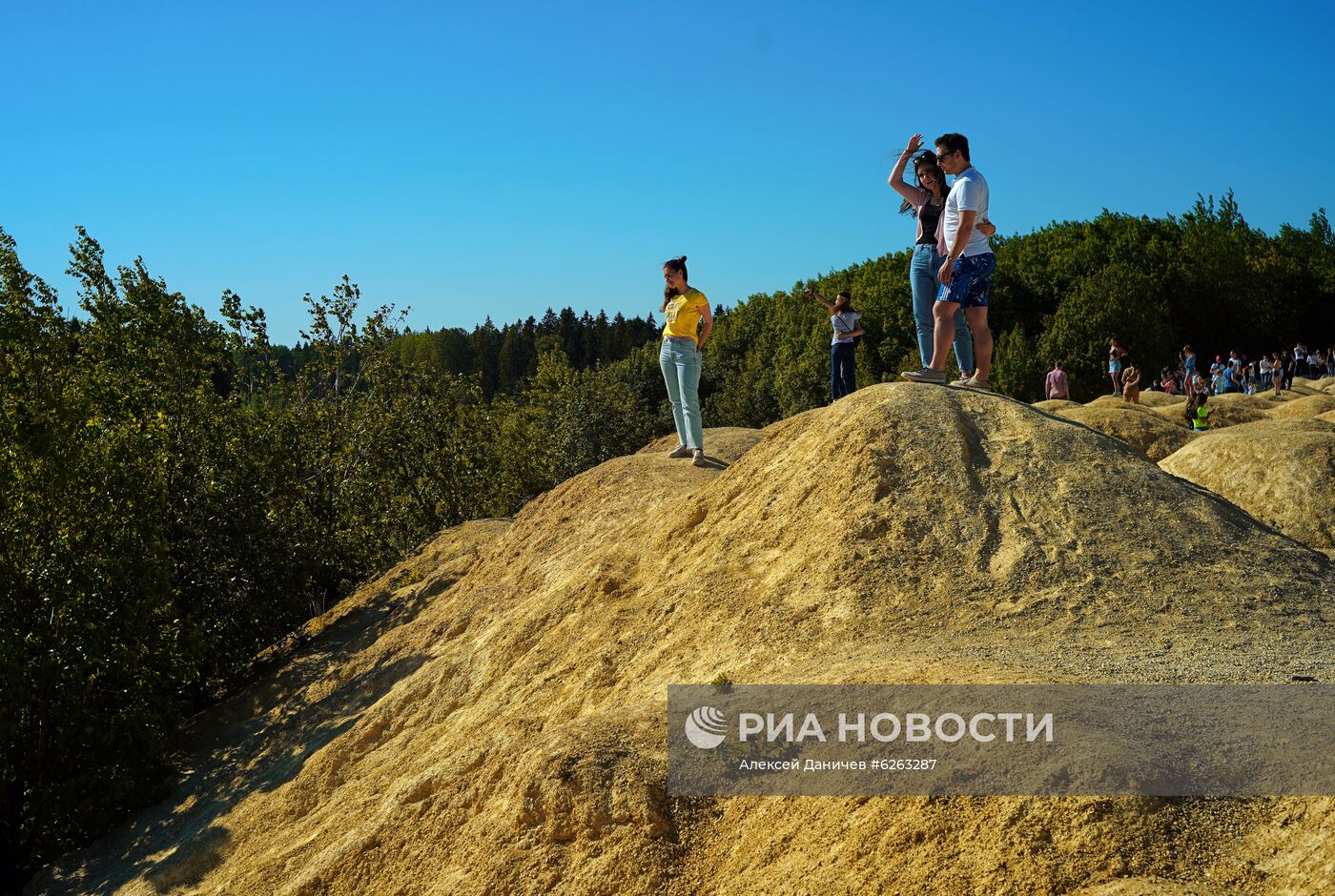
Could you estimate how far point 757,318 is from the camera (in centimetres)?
7588

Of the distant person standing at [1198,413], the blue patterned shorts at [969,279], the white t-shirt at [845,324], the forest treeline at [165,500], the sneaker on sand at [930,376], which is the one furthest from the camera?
the distant person standing at [1198,413]

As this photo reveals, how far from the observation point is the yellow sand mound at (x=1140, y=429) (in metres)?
18.6

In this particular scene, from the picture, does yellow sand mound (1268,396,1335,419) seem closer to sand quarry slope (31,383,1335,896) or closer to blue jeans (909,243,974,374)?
blue jeans (909,243,974,374)

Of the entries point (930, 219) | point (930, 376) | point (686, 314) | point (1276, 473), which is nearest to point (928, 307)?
point (930, 376)

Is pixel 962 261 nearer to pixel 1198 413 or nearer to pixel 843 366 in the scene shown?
pixel 843 366

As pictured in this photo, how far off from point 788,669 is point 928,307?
410 cm

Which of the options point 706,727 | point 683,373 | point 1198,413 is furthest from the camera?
point 1198,413

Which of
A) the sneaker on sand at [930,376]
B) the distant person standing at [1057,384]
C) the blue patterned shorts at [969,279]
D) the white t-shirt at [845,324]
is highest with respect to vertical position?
the white t-shirt at [845,324]

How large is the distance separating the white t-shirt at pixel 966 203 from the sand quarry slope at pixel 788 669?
139 cm

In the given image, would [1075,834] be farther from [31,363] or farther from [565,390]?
[565,390]

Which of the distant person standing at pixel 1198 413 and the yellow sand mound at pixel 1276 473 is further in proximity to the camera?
the distant person standing at pixel 1198 413

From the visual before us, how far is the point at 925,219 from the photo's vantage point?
9820 mm

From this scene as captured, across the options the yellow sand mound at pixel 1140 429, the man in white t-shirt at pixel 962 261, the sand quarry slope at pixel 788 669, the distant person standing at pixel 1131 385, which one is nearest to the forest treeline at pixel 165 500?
the sand quarry slope at pixel 788 669

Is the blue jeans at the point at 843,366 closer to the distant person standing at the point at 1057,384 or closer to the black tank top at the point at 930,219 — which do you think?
the black tank top at the point at 930,219
